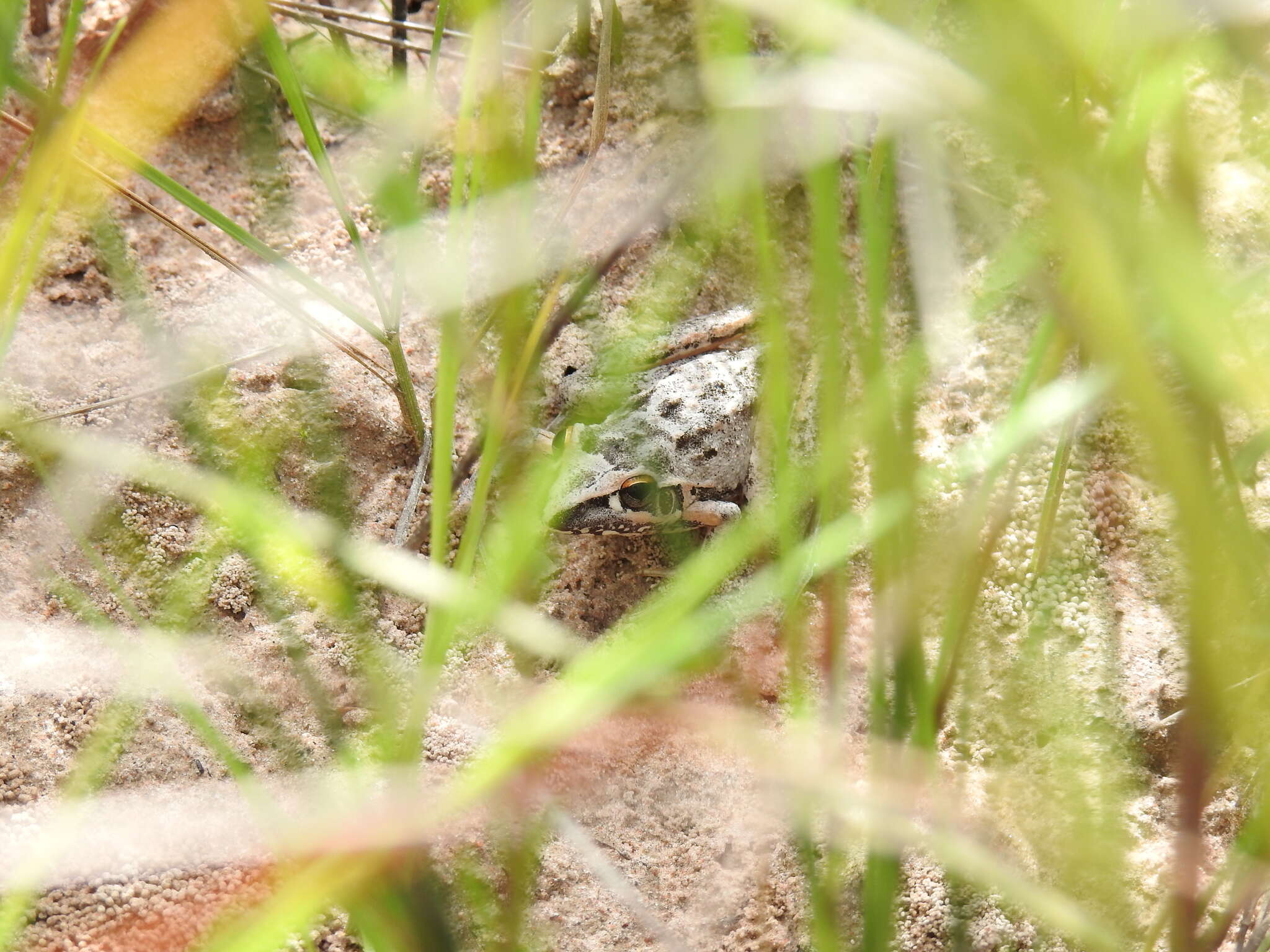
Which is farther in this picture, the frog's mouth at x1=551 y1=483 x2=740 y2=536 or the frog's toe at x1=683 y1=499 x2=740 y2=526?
the frog's toe at x1=683 y1=499 x2=740 y2=526

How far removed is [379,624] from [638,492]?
69 cm

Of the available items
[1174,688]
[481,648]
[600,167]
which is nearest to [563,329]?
[600,167]

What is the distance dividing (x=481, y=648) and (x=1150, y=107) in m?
1.57

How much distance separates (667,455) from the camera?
2.10m

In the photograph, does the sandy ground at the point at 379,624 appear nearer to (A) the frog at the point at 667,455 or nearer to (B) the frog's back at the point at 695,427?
(A) the frog at the point at 667,455

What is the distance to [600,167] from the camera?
7.72ft

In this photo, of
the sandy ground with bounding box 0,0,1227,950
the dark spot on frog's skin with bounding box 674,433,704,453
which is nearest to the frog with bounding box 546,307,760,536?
the dark spot on frog's skin with bounding box 674,433,704,453

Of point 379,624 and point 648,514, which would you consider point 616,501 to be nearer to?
point 648,514

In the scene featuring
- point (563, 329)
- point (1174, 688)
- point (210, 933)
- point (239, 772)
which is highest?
point (563, 329)

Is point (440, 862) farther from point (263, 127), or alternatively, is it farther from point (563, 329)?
point (263, 127)

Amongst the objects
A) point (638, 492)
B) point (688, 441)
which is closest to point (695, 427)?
point (688, 441)

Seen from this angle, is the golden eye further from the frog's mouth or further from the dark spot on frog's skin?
the dark spot on frog's skin

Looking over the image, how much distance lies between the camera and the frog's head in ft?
6.68

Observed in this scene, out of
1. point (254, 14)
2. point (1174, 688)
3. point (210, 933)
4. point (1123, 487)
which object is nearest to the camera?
point (254, 14)
